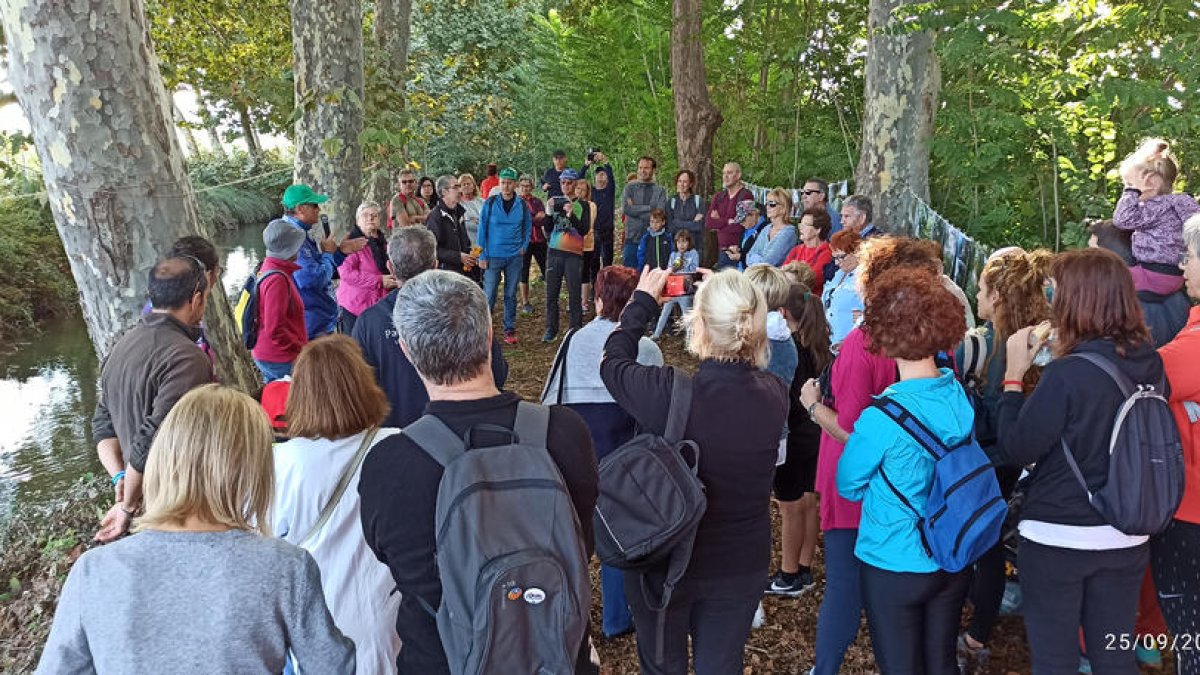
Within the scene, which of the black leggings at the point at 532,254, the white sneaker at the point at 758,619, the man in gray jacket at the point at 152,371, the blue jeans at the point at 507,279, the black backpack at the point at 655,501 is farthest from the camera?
the black leggings at the point at 532,254

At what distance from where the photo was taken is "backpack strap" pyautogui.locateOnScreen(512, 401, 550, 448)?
195 centimetres

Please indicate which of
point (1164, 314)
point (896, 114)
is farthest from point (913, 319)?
point (896, 114)

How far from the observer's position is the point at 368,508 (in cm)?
199

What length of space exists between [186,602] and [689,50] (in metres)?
10.9

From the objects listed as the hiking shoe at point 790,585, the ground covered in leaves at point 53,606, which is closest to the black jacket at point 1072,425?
the ground covered in leaves at point 53,606

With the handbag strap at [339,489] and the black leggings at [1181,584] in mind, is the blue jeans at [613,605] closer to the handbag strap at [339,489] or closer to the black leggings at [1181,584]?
the handbag strap at [339,489]

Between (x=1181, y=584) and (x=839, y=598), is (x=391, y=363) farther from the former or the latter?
(x=1181, y=584)

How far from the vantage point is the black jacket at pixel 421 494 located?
6.32ft

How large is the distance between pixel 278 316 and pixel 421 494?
3.17 metres

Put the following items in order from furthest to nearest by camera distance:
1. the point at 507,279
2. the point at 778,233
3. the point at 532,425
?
the point at 507,279
the point at 778,233
the point at 532,425

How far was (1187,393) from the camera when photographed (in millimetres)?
2711

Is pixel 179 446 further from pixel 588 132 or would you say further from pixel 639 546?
pixel 588 132

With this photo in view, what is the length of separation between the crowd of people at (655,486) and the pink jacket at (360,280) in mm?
2024

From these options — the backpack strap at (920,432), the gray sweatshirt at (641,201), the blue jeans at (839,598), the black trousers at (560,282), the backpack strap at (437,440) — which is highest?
the gray sweatshirt at (641,201)
